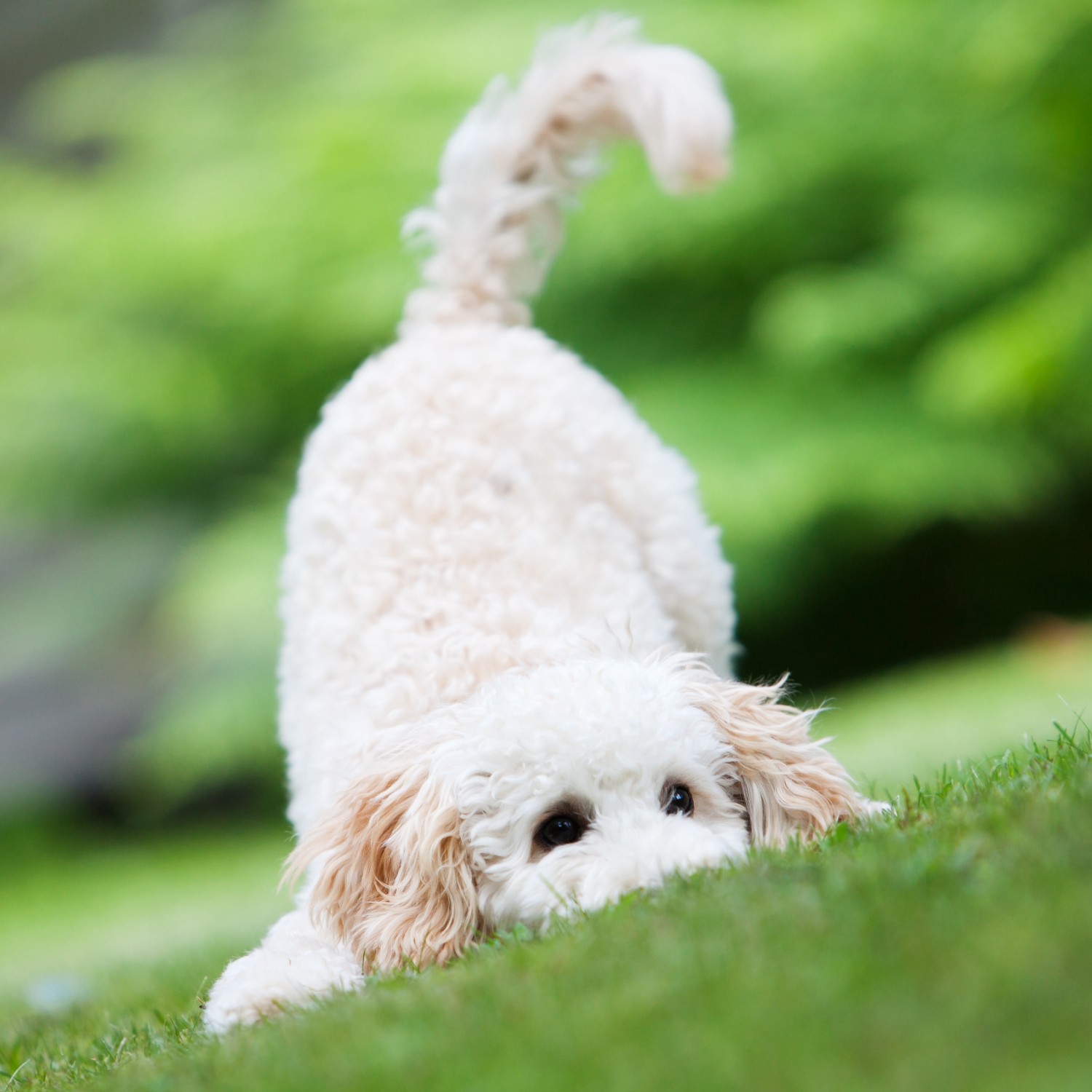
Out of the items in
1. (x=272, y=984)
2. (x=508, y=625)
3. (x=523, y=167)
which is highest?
(x=523, y=167)

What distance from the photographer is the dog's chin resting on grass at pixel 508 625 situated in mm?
3090

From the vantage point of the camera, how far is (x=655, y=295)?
12.3 meters

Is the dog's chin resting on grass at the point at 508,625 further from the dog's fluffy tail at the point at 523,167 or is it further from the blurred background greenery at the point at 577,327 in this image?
the blurred background greenery at the point at 577,327

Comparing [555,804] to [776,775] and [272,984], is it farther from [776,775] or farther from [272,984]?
[272,984]

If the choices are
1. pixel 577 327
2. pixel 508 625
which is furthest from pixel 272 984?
pixel 577 327

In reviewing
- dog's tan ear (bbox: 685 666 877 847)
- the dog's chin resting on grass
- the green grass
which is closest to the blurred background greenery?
the dog's chin resting on grass

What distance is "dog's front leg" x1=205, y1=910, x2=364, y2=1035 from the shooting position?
297 centimetres

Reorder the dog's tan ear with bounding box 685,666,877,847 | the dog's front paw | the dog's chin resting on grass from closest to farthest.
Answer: the dog's front paw, the dog's chin resting on grass, the dog's tan ear with bounding box 685,666,877,847

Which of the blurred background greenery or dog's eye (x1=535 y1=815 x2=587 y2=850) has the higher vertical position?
the blurred background greenery

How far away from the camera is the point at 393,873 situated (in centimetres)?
329

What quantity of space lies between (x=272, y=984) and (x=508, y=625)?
119 centimetres

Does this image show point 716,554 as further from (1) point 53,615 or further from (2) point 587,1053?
(1) point 53,615

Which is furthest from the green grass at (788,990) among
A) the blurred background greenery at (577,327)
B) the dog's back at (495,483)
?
the blurred background greenery at (577,327)

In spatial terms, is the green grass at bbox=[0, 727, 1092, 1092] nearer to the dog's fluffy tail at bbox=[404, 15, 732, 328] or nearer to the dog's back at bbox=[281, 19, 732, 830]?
the dog's back at bbox=[281, 19, 732, 830]
